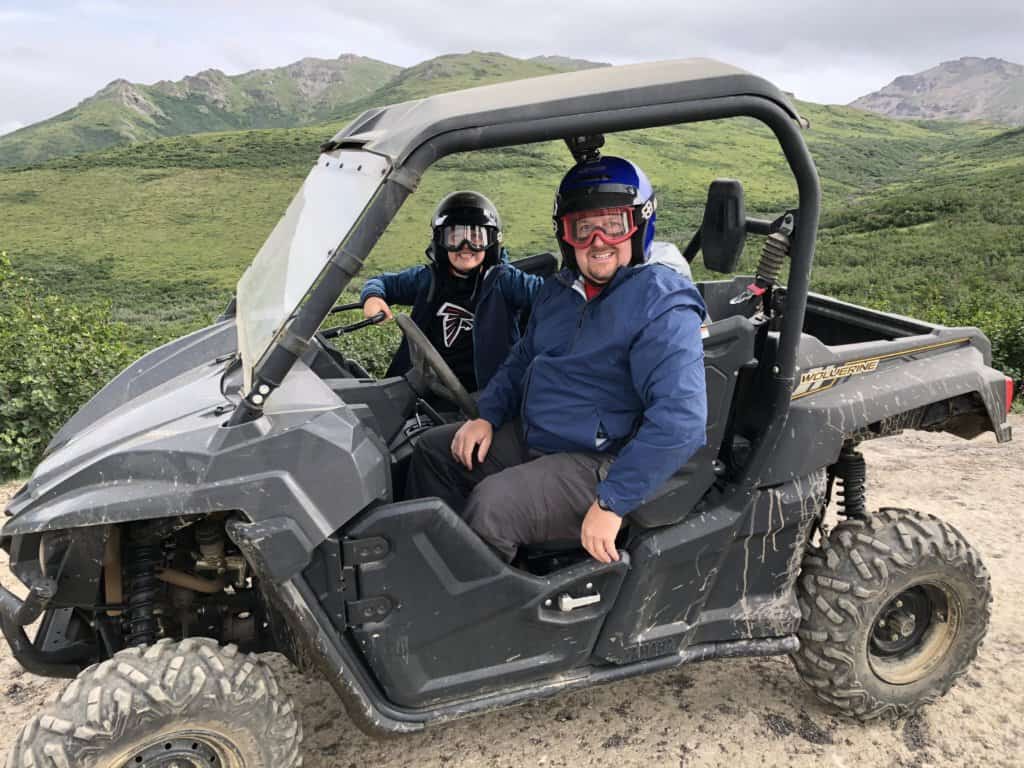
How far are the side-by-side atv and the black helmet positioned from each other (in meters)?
1.08

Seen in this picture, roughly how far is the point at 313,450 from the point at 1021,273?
27.8 m

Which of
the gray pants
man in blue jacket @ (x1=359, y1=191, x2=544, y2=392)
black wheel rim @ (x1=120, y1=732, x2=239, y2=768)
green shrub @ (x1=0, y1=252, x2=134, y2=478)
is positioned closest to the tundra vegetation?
green shrub @ (x1=0, y1=252, x2=134, y2=478)

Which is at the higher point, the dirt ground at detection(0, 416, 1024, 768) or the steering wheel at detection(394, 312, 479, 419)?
the steering wheel at detection(394, 312, 479, 419)

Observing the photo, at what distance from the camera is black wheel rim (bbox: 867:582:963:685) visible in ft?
10.4

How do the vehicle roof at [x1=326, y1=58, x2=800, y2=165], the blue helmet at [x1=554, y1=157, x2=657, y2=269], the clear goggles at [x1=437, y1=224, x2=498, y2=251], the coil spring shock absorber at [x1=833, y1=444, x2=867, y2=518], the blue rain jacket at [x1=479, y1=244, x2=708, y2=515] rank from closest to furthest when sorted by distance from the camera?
the vehicle roof at [x1=326, y1=58, x2=800, y2=165] < the blue rain jacket at [x1=479, y1=244, x2=708, y2=515] < the blue helmet at [x1=554, y1=157, x2=657, y2=269] < the coil spring shock absorber at [x1=833, y1=444, x2=867, y2=518] < the clear goggles at [x1=437, y1=224, x2=498, y2=251]

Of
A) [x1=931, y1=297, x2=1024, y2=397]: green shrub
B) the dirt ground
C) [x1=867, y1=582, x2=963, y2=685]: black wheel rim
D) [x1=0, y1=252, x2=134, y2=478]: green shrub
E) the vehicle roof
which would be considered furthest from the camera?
[x1=931, y1=297, x2=1024, y2=397]: green shrub

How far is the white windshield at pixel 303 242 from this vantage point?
2.14 meters

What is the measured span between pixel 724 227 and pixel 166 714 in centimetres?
223

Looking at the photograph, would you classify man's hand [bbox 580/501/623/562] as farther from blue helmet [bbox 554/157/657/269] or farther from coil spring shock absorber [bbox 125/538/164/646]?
coil spring shock absorber [bbox 125/538/164/646]

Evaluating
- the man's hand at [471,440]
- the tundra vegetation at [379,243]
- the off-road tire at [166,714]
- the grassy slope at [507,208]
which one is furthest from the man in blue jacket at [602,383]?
the grassy slope at [507,208]

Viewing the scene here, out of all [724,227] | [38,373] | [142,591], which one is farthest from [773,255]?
[38,373]

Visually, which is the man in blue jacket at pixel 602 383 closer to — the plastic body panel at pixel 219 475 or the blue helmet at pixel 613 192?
the blue helmet at pixel 613 192

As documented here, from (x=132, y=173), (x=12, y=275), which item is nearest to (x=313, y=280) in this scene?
(x=12, y=275)

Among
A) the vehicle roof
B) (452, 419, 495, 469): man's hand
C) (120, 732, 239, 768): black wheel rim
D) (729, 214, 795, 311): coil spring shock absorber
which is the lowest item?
(120, 732, 239, 768): black wheel rim
